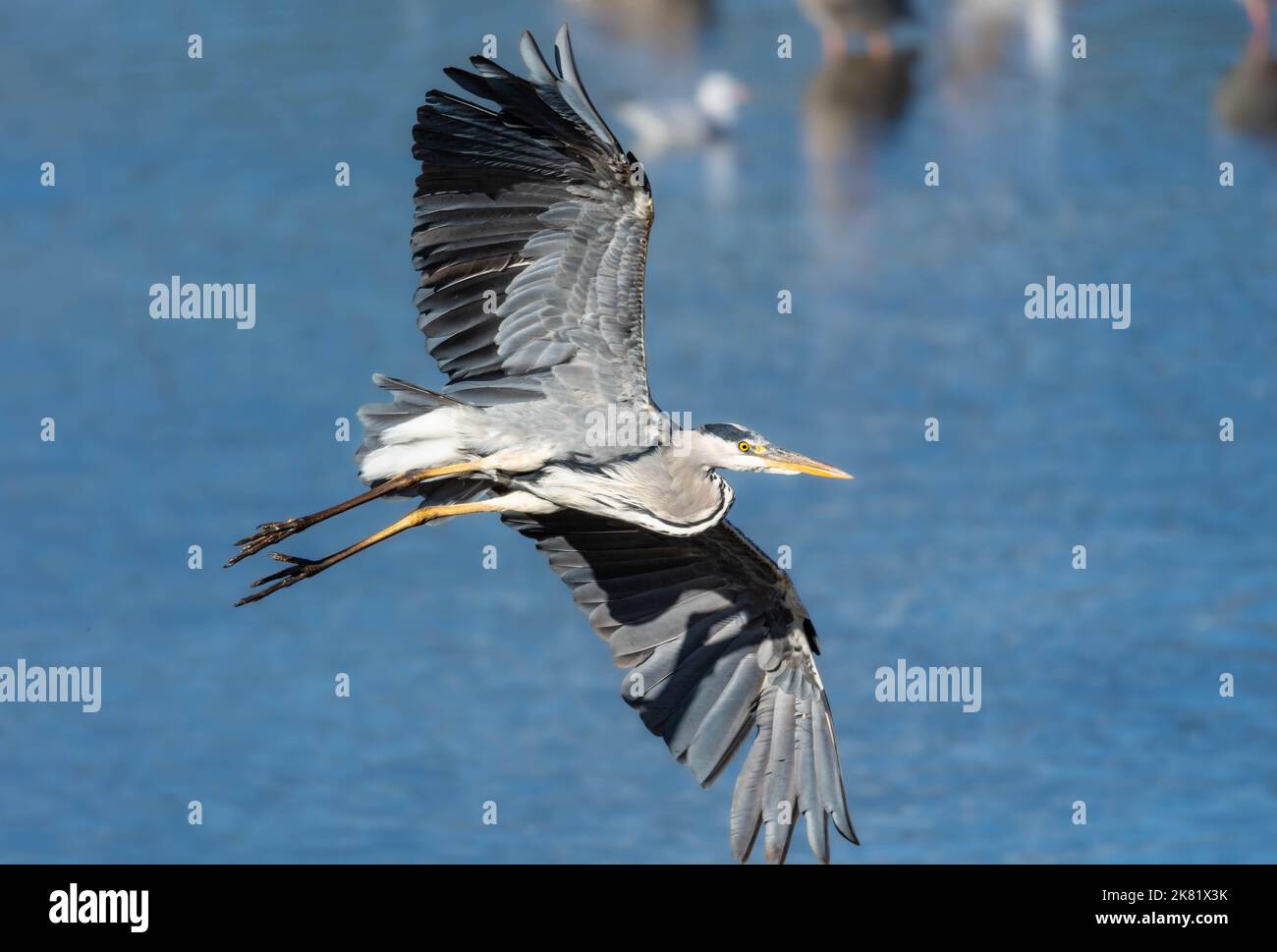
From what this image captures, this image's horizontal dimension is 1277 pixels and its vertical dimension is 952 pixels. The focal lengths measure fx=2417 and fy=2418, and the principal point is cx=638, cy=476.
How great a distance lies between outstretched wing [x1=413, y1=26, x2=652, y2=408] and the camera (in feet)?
33.1

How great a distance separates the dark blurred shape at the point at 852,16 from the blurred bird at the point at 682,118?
144 cm

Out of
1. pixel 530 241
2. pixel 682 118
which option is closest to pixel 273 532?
pixel 530 241

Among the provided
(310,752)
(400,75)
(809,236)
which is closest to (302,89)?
(400,75)

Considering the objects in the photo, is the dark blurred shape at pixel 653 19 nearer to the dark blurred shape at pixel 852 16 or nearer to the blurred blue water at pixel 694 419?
the blurred blue water at pixel 694 419

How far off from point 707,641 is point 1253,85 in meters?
13.3

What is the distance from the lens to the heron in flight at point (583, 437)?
10289mm

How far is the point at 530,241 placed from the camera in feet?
34.2

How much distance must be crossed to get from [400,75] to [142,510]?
645 cm

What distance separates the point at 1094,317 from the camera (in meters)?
19.9

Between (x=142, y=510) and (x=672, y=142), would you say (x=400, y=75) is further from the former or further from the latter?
(x=142, y=510)

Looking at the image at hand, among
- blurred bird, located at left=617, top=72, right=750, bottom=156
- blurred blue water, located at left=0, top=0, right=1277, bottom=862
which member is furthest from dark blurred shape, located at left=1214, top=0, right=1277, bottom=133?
blurred bird, located at left=617, top=72, right=750, bottom=156

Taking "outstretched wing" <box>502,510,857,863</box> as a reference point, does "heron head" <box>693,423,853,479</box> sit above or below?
Answer: above

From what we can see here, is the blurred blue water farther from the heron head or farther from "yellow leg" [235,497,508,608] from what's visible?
the heron head

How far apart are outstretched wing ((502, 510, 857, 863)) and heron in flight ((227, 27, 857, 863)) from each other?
0.01 meters
